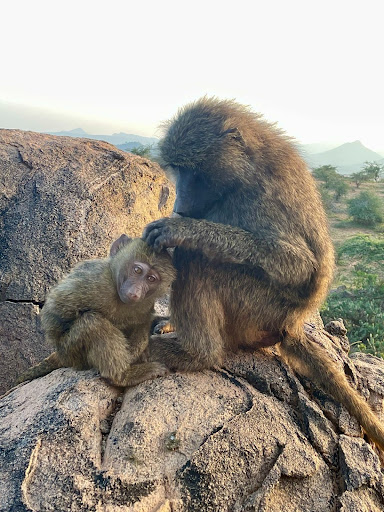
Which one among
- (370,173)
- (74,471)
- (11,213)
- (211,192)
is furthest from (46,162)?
(370,173)

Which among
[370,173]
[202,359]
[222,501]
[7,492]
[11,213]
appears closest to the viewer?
[7,492]

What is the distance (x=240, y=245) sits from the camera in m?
2.66

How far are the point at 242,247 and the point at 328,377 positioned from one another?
3.31 ft

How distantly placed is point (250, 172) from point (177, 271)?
81 centimetres

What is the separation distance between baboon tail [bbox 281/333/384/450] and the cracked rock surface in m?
0.07

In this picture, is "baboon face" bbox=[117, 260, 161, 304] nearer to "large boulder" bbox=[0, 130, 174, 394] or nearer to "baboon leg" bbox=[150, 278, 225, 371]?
"baboon leg" bbox=[150, 278, 225, 371]

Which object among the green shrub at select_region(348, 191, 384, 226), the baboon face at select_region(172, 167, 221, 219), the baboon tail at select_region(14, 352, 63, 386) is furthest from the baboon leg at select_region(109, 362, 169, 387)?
the green shrub at select_region(348, 191, 384, 226)

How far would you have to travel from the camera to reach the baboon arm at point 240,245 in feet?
8.55

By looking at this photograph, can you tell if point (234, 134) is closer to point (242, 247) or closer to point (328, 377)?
point (242, 247)

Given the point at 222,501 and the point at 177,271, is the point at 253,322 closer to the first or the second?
the point at 177,271

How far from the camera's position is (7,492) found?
6.30 feet

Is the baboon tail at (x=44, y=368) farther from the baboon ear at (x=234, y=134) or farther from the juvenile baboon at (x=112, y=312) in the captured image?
the baboon ear at (x=234, y=134)

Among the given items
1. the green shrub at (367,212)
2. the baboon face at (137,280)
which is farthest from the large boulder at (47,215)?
the green shrub at (367,212)

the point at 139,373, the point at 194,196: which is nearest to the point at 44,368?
the point at 139,373
